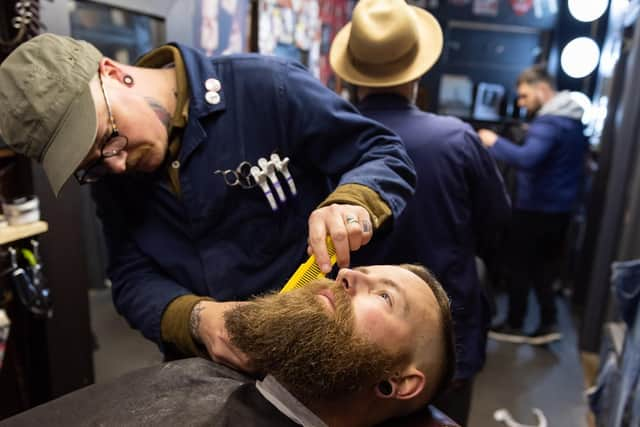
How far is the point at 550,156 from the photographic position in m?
3.04

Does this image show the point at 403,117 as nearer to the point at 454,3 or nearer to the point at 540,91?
the point at 540,91

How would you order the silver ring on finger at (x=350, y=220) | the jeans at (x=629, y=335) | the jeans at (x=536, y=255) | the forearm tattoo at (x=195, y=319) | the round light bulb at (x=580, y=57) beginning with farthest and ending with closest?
the round light bulb at (x=580, y=57)
the jeans at (x=536, y=255)
the jeans at (x=629, y=335)
the forearm tattoo at (x=195, y=319)
the silver ring on finger at (x=350, y=220)

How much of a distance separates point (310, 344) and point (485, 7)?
4.47 meters

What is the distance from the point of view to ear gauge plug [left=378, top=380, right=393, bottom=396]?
1.04 metres

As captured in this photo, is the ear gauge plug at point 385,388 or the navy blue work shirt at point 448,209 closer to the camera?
the ear gauge plug at point 385,388

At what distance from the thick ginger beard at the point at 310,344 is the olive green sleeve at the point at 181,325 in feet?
0.53

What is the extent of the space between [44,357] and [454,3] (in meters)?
4.26

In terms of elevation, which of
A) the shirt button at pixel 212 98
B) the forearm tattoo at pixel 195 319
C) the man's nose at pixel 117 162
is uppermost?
the shirt button at pixel 212 98

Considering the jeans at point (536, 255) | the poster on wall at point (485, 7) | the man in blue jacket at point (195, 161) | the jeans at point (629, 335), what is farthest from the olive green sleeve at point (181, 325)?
the poster on wall at point (485, 7)

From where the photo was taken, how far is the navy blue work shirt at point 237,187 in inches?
46.0

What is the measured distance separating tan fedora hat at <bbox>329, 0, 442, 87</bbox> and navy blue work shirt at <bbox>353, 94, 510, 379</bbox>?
80 millimetres

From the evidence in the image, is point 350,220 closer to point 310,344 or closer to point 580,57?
point 310,344

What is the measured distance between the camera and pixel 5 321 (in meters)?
1.54

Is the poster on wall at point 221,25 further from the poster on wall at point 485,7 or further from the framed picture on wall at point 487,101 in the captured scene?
the poster on wall at point 485,7
